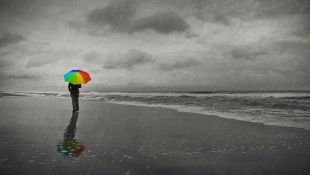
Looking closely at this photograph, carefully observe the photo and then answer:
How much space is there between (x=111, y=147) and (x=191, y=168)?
2112mm

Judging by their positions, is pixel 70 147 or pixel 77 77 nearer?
pixel 70 147

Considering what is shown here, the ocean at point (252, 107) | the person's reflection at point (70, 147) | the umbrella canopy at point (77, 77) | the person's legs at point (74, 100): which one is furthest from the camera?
the person's legs at point (74, 100)

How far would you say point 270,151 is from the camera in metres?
5.27

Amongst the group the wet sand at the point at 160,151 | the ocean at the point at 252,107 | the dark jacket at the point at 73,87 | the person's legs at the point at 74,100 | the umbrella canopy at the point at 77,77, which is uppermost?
the umbrella canopy at the point at 77,77

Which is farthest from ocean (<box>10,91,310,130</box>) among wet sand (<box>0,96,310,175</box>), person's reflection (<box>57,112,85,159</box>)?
person's reflection (<box>57,112,85,159</box>)

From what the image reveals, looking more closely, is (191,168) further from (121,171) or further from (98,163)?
(98,163)

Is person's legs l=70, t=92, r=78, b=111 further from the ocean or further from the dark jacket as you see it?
the ocean

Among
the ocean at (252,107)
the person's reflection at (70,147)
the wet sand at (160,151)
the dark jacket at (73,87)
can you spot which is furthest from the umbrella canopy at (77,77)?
the ocean at (252,107)

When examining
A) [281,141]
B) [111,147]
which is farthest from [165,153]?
[281,141]

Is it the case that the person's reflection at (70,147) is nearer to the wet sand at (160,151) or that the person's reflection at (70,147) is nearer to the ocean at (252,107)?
the wet sand at (160,151)

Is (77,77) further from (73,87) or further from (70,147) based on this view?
(70,147)

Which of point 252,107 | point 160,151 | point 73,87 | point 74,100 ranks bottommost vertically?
point 160,151

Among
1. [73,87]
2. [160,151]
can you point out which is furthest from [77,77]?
[160,151]

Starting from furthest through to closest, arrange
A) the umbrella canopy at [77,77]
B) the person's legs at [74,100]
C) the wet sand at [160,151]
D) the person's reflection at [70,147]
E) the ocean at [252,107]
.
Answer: the person's legs at [74,100] < the umbrella canopy at [77,77] < the ocean at [252,107] < the person's reflection at [70,147] < the wet sand at [160,151]
